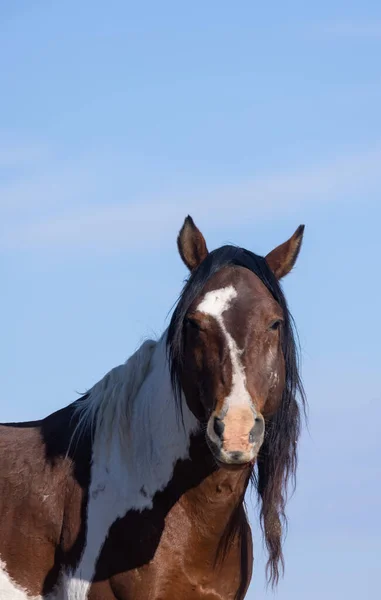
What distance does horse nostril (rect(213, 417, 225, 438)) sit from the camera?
5.88 meters

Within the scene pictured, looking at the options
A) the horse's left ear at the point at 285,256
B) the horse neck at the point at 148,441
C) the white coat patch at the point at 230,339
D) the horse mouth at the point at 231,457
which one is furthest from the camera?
the horse's left ear at the point at 285,256

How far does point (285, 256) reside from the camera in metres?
6.87

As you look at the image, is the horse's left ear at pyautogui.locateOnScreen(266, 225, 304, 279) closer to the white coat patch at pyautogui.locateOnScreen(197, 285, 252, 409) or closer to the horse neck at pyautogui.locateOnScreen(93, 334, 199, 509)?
the white coat patch at pyautogui.locateOnScreen(197, 285, 252, 409)

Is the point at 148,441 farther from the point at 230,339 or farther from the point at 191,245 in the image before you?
the point at 191,245

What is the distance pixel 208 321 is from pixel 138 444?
40.1 inches

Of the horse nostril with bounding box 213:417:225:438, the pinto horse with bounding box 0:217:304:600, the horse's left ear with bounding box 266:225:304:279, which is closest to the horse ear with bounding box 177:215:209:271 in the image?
the pinto horse with bounding box 0:217:304:600

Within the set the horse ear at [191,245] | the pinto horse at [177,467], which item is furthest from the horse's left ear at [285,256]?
the horse ear at [191,245]

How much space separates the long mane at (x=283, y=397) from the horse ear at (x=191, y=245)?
0.41 feet

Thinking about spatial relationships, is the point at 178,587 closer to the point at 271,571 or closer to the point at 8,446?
the point at 271,571

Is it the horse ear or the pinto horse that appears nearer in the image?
the pinto horse

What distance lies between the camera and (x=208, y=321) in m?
6.30

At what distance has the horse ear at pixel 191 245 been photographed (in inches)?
267

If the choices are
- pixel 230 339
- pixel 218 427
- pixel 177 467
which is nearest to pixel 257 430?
pixel 218 427

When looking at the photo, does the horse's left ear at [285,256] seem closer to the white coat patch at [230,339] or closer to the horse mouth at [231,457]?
the white coat patch at [230,339]
